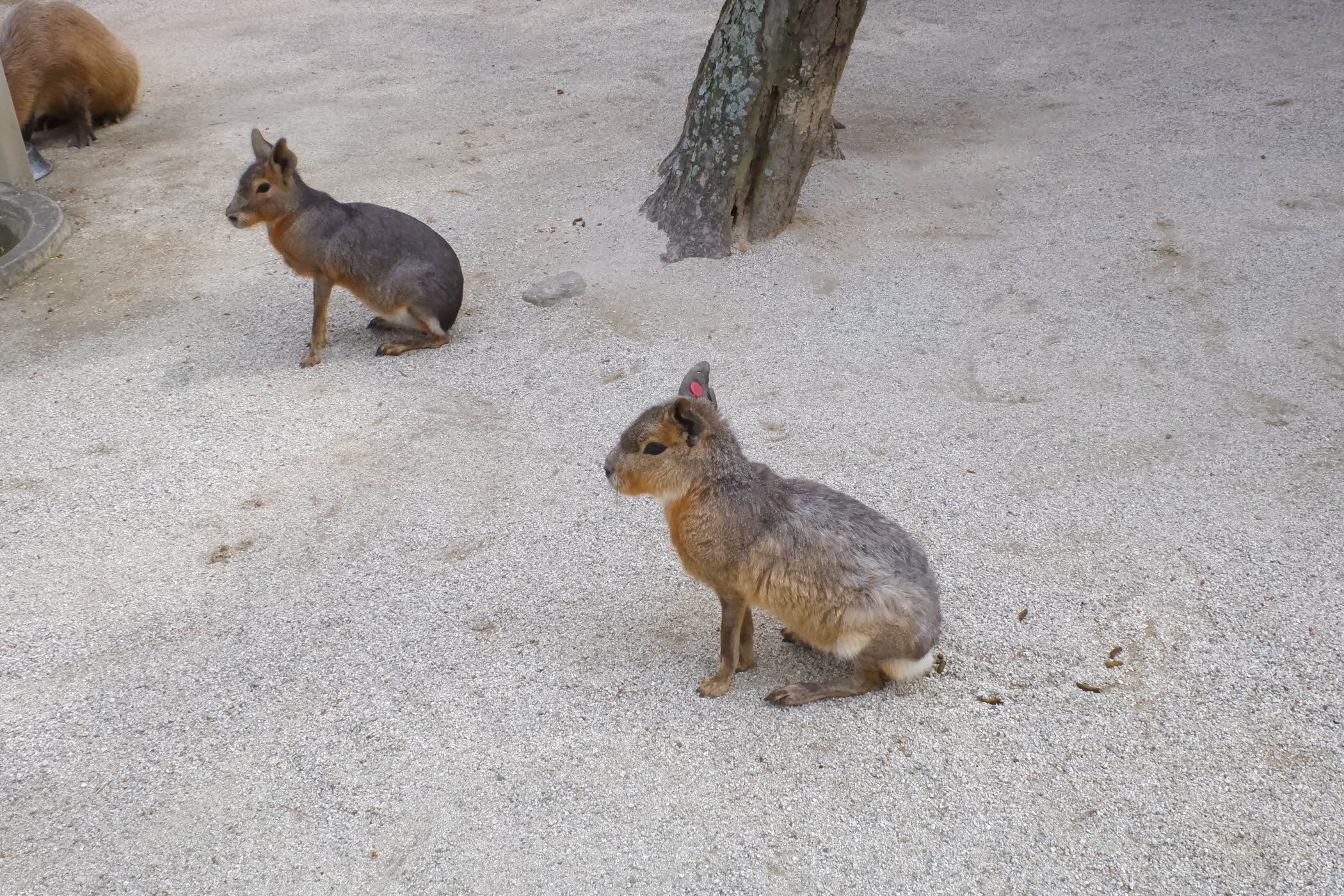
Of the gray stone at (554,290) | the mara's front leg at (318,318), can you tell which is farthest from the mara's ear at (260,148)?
the gray stone at (554,290)

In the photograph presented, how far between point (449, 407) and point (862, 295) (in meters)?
2.42

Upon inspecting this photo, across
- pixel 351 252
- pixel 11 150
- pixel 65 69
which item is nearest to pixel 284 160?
pixel 351 252

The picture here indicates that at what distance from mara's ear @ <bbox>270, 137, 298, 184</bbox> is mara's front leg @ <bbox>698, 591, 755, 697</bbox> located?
3431 millimetres

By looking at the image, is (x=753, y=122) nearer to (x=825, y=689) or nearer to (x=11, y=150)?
(x=825, y=689)

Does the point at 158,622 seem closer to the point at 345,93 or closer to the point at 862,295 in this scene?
the point at 862,295

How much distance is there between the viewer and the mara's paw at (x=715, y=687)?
3607mm

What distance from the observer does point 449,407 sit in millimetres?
5391

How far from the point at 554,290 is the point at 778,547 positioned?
3.40 metres

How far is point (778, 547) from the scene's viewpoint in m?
3.35

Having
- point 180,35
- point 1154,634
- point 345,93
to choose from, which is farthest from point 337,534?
point 180,35

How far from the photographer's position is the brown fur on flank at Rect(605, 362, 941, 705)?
10.9 feet

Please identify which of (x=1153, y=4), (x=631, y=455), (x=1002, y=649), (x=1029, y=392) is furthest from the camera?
(x=1153, y=4)

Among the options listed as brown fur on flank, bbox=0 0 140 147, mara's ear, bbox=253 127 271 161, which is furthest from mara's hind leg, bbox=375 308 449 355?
brown fur on flank, bbox=0 0 140 147

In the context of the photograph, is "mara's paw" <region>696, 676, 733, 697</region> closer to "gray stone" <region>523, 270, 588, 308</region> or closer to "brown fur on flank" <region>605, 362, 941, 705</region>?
"brown fur on flank" <region>605, 362, 941, 705</region>
